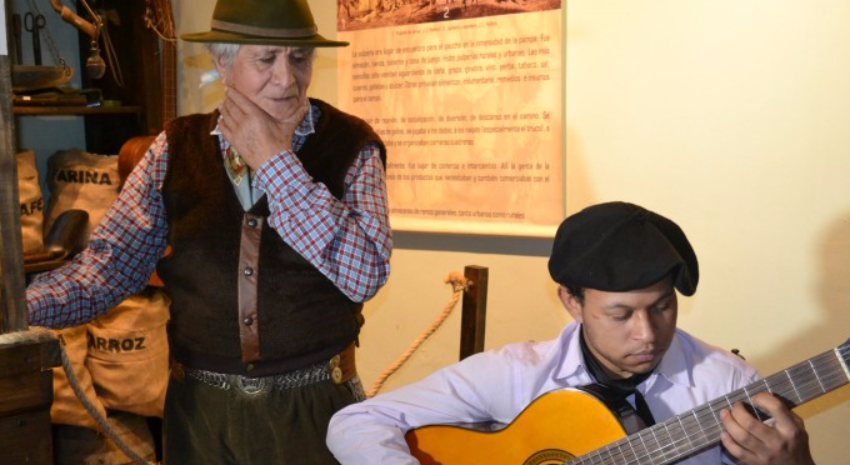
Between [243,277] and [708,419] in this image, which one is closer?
[708,419]

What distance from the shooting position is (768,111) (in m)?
2.68

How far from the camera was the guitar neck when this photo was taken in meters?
1.59

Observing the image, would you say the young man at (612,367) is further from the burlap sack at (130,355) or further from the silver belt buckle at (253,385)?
the burlap sack at (130,355)

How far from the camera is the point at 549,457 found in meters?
1.89

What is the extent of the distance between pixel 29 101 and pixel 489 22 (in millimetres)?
1592

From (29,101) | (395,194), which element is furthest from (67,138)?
(395,194)

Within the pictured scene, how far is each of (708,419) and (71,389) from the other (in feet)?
7.92

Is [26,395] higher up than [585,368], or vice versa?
[26,395]

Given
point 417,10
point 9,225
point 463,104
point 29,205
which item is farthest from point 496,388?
point 29,205

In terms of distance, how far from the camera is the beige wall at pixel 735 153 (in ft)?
8.54

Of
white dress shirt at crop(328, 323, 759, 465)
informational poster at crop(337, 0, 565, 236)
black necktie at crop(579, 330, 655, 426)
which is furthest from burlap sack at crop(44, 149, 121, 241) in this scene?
black necktie at crop(579, 330, 655, 426)

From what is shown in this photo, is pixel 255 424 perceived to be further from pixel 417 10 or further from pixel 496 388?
pixel 417 10

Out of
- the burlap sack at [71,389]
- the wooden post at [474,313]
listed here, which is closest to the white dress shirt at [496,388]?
the wooden post at [474,313]

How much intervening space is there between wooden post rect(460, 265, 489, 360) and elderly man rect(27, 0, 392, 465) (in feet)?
1.57
